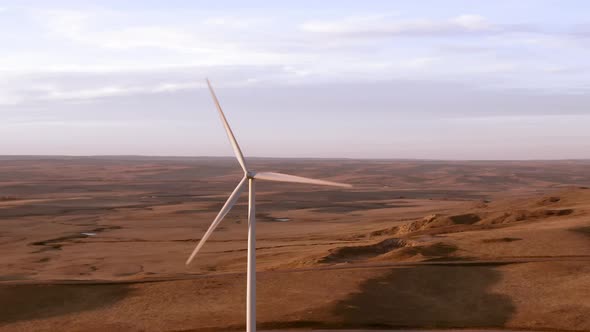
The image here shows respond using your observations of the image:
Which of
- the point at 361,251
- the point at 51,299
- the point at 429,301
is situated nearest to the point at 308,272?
the point at 429,301

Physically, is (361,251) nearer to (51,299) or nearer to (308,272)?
(308,272)

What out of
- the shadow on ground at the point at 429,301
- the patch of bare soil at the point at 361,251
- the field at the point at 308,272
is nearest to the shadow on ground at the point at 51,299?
the field at the point at 308,272

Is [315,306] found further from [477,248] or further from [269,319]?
[477,248]

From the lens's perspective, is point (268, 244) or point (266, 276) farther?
point (268, 244)

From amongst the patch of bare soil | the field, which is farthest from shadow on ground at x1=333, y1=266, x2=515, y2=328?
the patch of bare soil

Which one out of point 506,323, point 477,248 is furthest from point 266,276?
point 477,248

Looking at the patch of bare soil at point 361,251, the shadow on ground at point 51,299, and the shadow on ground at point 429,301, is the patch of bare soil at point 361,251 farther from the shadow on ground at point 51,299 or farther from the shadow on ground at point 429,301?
the shadow on ground at point 51,299

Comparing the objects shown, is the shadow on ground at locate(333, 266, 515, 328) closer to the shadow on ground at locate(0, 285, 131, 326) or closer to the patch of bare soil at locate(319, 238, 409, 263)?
the patch of bare soil at locate(319, 238, 409, 263)
